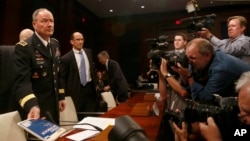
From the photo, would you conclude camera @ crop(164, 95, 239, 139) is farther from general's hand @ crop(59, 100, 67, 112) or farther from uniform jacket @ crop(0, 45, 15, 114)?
uniform jacket @ crop(0, 45, 15, 114)

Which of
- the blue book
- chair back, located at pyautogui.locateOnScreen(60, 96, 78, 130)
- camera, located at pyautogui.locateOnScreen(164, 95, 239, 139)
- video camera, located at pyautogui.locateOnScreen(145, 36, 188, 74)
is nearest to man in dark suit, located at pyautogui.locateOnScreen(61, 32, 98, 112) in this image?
chair back, located at pyautogui.locateOnScreen(60, 96, 78, 130)

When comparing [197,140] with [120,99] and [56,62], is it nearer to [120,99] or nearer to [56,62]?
[56,62]

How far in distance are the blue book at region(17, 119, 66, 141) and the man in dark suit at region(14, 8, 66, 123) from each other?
43cm

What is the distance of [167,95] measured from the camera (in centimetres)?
236

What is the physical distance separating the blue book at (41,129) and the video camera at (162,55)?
41.3 inches

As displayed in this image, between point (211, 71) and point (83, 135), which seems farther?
point (211, 71)

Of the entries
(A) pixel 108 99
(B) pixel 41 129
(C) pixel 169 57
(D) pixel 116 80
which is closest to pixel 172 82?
(C) pixel 169 57

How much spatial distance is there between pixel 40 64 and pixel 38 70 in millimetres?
49

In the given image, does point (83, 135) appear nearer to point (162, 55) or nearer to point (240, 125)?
point (240, 125)

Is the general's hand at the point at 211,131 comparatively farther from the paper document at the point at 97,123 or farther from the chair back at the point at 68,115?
the chair back at the point at 68,115

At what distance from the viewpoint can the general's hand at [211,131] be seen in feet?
3.54

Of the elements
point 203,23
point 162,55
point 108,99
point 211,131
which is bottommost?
point 108,99

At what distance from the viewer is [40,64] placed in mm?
1921

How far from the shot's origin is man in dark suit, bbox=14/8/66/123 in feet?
5.87
